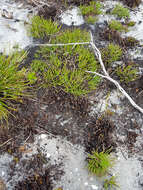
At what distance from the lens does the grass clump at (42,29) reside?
3.96m

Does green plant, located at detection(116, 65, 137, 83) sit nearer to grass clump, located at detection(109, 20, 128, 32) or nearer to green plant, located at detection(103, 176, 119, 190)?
grass clump, located at detection(109, 20, 128, 32)

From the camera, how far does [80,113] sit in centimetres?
307

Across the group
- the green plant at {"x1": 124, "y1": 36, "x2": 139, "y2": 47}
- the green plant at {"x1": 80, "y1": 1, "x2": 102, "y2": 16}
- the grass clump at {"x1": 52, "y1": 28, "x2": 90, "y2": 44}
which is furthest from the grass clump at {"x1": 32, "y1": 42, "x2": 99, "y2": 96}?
the green plant at {"x1": 80, "y1": 1, "x2": 102, "y2": 16}

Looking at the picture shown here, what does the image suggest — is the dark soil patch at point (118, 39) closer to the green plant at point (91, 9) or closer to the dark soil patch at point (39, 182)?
the green plant at point (91, 9)

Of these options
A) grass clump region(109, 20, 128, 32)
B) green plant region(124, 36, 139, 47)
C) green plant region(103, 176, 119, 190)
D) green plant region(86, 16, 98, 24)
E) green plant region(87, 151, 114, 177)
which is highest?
green plant region(86, 16, 98, 24)

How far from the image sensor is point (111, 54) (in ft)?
12.3

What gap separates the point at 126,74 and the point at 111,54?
1.94 feet

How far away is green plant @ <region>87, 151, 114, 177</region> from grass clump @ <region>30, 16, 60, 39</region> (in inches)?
114

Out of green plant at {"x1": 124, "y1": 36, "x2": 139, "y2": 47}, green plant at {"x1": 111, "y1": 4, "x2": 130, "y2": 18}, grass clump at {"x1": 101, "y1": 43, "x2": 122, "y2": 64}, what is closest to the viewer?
grass clump at {"x1": 101, "y1": 43, "x2": 122, "y2": 64}

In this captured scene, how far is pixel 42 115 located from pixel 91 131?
3.04 feet

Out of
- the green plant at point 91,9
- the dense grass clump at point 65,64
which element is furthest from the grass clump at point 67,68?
the green plant at point 91,9

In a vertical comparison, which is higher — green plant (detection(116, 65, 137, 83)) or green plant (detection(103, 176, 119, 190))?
green plant (detection(116, 65, 137, 83))

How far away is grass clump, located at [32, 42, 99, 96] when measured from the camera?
3146 millimetres

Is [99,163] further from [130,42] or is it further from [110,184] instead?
[130,42]
